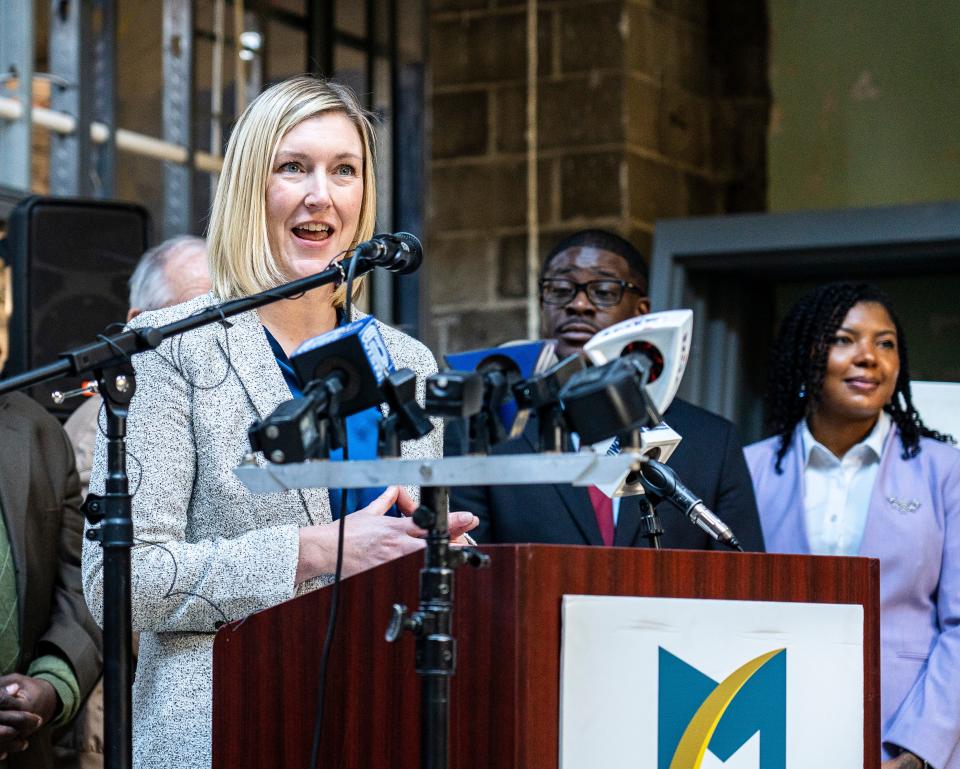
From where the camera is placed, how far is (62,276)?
4.55 meters

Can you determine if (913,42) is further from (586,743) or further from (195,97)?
(586,743)

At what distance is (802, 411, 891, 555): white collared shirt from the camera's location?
4000 mm

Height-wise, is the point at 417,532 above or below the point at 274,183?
below

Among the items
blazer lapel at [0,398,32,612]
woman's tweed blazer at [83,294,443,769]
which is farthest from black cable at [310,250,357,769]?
blazer lapel at [0,398,32,612]

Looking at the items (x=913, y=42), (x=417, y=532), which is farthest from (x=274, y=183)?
(x=913, y=42)

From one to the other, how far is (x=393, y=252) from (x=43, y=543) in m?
1.60

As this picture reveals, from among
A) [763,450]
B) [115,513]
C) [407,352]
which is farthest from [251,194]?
[763,450]

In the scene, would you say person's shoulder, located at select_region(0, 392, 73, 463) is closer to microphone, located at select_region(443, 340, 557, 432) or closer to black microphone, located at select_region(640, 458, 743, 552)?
black microphone, located at select_region(640, 458, 743, 552)

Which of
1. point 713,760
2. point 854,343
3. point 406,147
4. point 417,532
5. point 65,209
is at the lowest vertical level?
point 713,760

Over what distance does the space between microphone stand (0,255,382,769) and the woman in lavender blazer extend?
2.01m

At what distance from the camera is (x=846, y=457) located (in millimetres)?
4160

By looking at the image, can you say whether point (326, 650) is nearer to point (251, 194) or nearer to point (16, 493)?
point (251, 194)

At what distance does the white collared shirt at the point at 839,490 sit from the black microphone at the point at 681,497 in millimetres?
1695

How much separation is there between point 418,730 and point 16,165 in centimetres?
378
